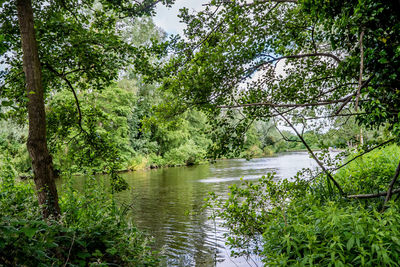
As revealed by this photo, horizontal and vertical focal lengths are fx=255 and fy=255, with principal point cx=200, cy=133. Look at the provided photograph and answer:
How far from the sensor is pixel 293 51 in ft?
17.7

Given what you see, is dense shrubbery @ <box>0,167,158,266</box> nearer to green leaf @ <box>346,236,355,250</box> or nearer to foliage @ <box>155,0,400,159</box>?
foliage @ <box>155,0,400,159</box>

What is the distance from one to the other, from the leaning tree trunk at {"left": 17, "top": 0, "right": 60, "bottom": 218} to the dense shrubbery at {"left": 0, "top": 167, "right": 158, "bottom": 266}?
9.4 inches

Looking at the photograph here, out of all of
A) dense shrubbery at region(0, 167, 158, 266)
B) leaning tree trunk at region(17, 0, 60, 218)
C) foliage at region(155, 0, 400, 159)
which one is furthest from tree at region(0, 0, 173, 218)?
foliage at region(155, 0, 400, 159)

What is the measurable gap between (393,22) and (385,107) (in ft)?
3.11

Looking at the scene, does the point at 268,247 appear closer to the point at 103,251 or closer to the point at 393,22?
the point at 103,251

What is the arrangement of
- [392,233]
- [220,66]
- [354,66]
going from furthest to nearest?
1. [220,66]
2. [354,66]
3. [392,233]

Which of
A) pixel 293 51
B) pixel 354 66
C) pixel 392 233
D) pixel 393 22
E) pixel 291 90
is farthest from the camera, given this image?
pixel 293 51

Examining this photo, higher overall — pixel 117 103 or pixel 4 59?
pixel 117 103

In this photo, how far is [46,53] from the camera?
4809 millimetres

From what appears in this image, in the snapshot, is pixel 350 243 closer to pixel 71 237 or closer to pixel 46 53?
pixel 71 237

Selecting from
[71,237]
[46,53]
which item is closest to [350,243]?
[71,237]

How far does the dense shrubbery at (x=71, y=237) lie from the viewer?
2082 mm

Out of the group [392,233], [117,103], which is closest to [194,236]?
[392,233]

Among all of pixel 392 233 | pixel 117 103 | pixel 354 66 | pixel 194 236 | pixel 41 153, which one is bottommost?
pixel 194 236
